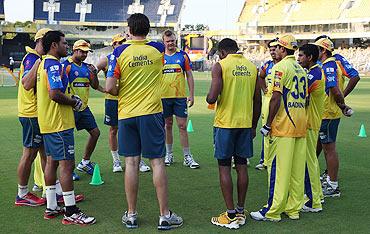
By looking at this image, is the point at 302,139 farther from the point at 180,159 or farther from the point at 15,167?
the point at 15,167

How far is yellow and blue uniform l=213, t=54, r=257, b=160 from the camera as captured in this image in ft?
16.9

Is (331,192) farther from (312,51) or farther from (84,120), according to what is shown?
(84,120)

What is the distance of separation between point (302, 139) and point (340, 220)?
989 mm

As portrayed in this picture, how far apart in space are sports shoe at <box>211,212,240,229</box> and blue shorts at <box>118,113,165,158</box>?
3.05 ft

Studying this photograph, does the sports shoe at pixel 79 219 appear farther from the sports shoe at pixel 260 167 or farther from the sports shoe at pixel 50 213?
the sports shoe at pixel 260 167

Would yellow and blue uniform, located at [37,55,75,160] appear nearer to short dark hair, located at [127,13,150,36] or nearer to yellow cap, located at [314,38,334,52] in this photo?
short dark hair, located at [127,13,150,36]

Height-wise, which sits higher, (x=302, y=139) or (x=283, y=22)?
(x=283, y=22)

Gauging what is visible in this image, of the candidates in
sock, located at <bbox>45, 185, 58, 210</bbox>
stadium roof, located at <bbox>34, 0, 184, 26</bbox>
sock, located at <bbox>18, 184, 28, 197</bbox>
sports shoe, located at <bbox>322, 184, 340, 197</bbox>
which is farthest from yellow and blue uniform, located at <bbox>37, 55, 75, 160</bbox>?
stadium roof, located at <bbox>34, 0, 184, 26</bbox>

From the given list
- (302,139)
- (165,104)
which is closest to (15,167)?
(165,104)

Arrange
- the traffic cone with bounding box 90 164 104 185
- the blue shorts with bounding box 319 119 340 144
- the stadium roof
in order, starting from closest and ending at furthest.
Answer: the blue shorts with bounding box 319 119 340 144, the traffic cone with bounding box 90 164 104 185, the stadium roof

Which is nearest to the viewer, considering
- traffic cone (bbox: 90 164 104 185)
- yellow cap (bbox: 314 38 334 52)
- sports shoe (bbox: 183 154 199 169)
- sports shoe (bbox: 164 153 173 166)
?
yellow cap (bbox: 314 38 334 52)

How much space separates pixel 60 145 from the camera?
17.0 ft

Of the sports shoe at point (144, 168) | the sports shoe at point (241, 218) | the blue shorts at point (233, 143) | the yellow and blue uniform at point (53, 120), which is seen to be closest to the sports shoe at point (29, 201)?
the yellow and blue uniform at point (53, 120)

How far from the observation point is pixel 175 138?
1088 cm
